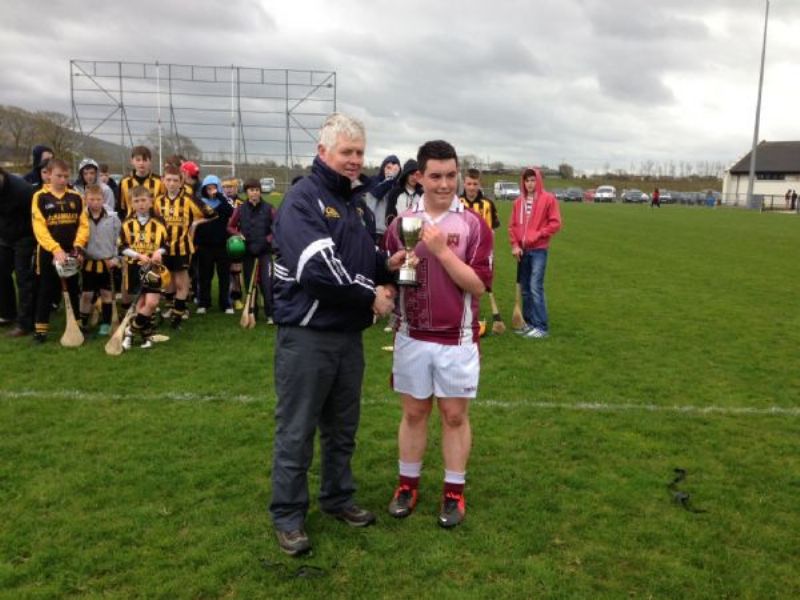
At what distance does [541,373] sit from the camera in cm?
690

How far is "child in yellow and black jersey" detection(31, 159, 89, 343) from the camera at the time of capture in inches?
293

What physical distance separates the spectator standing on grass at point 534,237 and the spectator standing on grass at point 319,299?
16.6 feet

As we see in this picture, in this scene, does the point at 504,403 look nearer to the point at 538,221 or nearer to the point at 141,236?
the point at 538,221

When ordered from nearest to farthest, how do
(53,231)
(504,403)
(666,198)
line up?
1. (504,403)
2. (53,231)
3. (666,198)

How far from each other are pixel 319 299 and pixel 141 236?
5200 mm

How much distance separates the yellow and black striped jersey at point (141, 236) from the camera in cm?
773

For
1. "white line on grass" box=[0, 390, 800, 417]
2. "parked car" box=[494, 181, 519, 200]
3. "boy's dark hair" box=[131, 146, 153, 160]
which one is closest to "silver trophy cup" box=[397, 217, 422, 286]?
"white line on grass" box=[0, 390, 800, 417]

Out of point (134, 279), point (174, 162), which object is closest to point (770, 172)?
point (174, 162)

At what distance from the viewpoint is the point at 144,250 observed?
7.76 metres

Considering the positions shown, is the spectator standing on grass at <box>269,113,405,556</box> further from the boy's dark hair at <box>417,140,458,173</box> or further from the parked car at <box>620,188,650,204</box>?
the parked car at <box>620,188,650,204</box>

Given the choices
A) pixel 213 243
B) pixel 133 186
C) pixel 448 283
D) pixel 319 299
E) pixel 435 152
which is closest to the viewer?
pixel 319 299

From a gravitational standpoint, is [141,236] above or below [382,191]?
below

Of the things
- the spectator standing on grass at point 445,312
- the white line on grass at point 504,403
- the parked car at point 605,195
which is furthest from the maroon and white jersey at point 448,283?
the parked car at point 605,195

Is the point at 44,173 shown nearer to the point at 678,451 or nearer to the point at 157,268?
the point at 157,268
